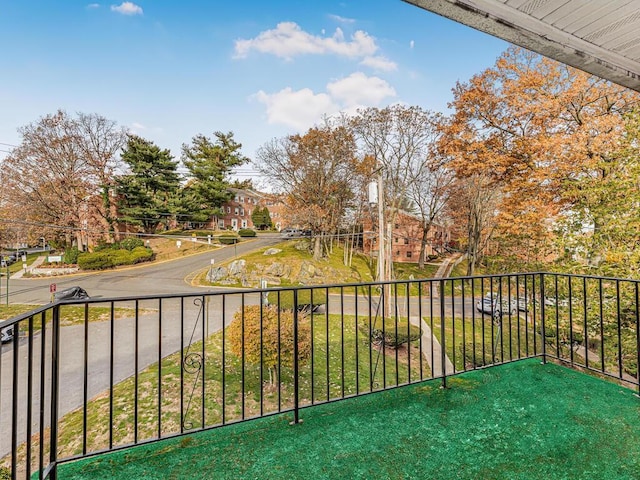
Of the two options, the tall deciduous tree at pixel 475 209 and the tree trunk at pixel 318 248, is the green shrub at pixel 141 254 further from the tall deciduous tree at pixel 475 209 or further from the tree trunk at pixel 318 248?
the tall deciduous tree at pixel 475 209

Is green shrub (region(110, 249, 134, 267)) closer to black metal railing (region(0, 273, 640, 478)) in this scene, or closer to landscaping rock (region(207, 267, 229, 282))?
landscaping rock (region(207, 267, 229, 282))

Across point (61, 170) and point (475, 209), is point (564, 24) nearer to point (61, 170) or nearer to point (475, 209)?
point (475, 209)

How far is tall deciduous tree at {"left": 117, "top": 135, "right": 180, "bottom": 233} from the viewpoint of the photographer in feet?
61.0

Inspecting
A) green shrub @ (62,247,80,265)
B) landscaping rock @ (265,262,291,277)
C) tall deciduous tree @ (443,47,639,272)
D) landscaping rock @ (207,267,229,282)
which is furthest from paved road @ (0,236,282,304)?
tall deciduous tree @ (443,47,639,272)

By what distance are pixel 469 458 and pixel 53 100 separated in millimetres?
21810

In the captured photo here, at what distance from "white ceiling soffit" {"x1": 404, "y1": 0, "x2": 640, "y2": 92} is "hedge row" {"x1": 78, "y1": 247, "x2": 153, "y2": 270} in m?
19.6

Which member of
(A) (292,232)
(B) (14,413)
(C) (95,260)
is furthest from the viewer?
(A) (292,232)

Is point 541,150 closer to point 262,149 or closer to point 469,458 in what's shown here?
point 469,458

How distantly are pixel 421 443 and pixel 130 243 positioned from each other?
67.4ft

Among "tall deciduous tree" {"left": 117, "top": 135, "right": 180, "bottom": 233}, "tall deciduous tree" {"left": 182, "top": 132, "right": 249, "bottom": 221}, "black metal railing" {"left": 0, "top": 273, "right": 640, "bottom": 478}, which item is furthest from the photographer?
"tall deciduous tree" {"left": 182, "top": 132, "right": 249, "bottom": 221}

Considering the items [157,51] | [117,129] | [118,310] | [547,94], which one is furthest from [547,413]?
[117,129]

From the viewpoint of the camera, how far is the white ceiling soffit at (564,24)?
1337 millimetres

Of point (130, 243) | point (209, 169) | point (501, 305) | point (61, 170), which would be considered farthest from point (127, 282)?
point (501, 305)

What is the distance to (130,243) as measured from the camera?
18328 mm
